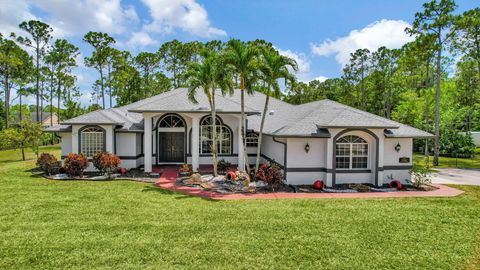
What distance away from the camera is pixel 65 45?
40906 millimetres

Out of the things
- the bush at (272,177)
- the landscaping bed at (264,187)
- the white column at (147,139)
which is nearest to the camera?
the bush at (272,177)

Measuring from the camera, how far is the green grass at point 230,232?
20.9ft

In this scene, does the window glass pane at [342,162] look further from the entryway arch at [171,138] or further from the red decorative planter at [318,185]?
the entryway arch at [171,138]

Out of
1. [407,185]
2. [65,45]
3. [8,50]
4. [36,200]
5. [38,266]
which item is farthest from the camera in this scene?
[65,45]

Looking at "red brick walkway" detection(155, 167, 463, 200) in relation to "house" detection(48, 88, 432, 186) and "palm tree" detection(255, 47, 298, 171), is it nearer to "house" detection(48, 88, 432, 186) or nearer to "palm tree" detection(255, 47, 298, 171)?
"house" detection(48, 88, 432, 186)

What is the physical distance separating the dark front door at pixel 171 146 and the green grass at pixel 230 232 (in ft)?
25.0

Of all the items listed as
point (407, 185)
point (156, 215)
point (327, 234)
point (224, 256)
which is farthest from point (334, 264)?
point (407, 185)

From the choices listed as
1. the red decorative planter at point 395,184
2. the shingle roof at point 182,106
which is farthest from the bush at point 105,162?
the red decorative planter at point 395,184

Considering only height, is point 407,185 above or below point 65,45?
below

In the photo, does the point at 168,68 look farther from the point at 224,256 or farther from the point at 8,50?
the point at 224,256

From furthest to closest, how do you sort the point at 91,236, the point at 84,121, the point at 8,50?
the point at 8,50 → the point at 84,121 → the point at 91,236

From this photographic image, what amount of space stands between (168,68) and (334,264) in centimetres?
4094

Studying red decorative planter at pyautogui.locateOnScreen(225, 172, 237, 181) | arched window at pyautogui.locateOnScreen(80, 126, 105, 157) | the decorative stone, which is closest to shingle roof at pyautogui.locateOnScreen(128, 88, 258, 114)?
arched window at pyautogui.locateOnScreen(80, 126, 105, 157)

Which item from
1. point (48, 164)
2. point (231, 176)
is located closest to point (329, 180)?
point (231, 176)
